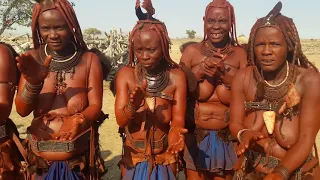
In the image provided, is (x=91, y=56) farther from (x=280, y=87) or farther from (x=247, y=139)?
(x=280, y=87)

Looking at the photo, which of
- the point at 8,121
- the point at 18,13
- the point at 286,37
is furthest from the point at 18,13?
the point at 286,37

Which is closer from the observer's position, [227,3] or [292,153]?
[292,153]

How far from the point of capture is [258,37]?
11.0ft

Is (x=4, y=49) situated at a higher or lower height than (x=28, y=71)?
higher

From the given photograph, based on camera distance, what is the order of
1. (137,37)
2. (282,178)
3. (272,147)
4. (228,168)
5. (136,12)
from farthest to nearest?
(228,168)
(136,12)
(137,37)
(272,147)
(282,178)

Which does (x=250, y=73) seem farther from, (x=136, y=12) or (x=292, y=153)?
(x=136, y=12)

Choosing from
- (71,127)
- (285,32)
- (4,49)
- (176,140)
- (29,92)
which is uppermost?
(285,32)

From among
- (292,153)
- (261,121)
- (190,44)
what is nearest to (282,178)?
(292,153)

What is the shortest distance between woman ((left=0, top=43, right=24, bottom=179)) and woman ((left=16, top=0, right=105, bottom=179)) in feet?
0.54

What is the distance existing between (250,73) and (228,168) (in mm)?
1284

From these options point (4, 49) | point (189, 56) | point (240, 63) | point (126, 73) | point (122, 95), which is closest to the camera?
point (4, 49)

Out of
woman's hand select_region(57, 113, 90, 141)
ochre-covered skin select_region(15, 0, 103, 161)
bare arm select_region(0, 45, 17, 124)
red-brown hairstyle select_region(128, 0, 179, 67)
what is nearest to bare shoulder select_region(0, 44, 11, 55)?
bare arm select_region(0, 45, 17, 124)

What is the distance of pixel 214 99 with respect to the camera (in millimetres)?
4293

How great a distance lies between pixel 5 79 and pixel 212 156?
8.08ft
